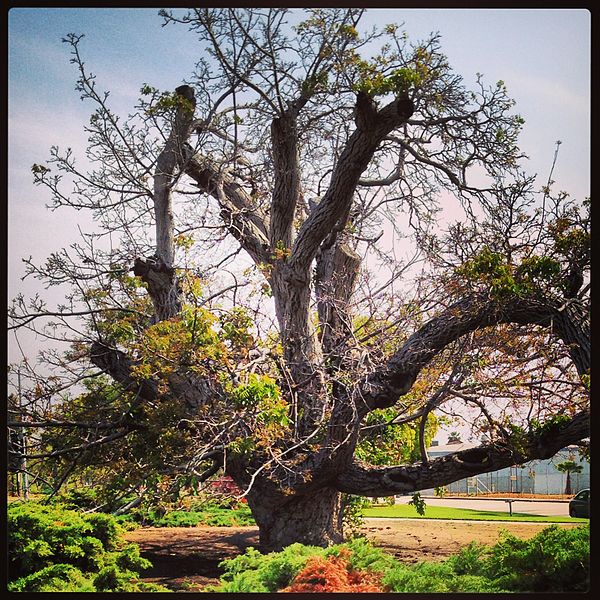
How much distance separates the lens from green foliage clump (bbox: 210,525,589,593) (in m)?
4.01

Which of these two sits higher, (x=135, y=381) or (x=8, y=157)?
(x=8, y=157)

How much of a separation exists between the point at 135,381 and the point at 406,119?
93.9 inches

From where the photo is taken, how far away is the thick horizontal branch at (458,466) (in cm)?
432

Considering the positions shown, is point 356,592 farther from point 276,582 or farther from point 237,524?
point 237,524

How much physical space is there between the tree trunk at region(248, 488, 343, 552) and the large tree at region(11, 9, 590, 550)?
0.6 inches

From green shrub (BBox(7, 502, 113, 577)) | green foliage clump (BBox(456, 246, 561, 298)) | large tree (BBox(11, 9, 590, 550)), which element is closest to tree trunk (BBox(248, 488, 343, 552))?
large tree (BBox(11, 9, 590, 550))

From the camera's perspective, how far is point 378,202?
5410 mm

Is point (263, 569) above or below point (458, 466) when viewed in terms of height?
Result: below

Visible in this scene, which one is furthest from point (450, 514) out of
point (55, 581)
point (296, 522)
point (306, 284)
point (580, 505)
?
point (55, 581)

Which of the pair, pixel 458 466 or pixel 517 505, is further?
pixel 458 466

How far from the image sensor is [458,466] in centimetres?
469

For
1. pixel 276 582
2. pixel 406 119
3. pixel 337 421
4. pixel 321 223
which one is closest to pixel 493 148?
pixel 406 119

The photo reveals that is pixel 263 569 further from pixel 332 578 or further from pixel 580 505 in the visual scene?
pixel 580 505

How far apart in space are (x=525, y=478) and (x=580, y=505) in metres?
0.36
